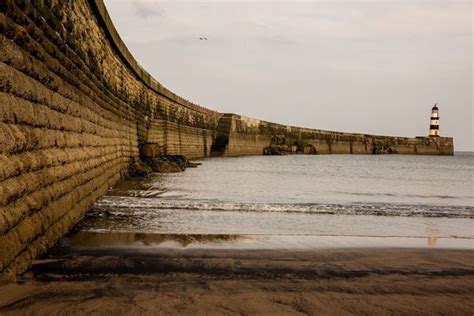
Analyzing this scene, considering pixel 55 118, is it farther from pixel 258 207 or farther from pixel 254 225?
pixel 258 207

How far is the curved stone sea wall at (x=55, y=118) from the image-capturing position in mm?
3613

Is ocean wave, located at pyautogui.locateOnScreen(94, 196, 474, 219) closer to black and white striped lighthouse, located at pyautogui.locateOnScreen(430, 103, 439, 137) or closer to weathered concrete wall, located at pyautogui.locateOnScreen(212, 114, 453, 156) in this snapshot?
weathered concrete wall, located at pyautogui.locateOnScreen(212, 114, 453, 156)

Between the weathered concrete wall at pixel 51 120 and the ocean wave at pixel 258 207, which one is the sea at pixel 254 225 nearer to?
the ocean wave at pixel 258 207

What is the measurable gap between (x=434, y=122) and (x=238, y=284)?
88.8 metres

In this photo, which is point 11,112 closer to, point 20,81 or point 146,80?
point 20,81

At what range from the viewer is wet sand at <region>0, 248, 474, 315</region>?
2949mm

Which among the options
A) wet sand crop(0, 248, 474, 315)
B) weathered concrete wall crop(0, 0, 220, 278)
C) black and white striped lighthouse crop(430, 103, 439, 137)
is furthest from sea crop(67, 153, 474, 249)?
black and white striped lighthouse crop(430, 103, 439, 137)

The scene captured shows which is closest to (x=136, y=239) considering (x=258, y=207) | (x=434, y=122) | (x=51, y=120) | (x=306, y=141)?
(x=51, y=120)

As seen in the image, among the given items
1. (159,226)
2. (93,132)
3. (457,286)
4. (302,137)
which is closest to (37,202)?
(159,226)

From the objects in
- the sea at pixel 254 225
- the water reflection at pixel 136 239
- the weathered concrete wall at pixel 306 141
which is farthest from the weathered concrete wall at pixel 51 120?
the weathered concrete wall at pixel 306 141

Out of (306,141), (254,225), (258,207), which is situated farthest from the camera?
(306,141)

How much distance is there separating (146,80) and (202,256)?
55.9 feet

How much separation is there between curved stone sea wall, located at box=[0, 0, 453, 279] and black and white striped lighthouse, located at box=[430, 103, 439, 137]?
7628 centimetres

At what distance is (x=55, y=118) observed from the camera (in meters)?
5.34
